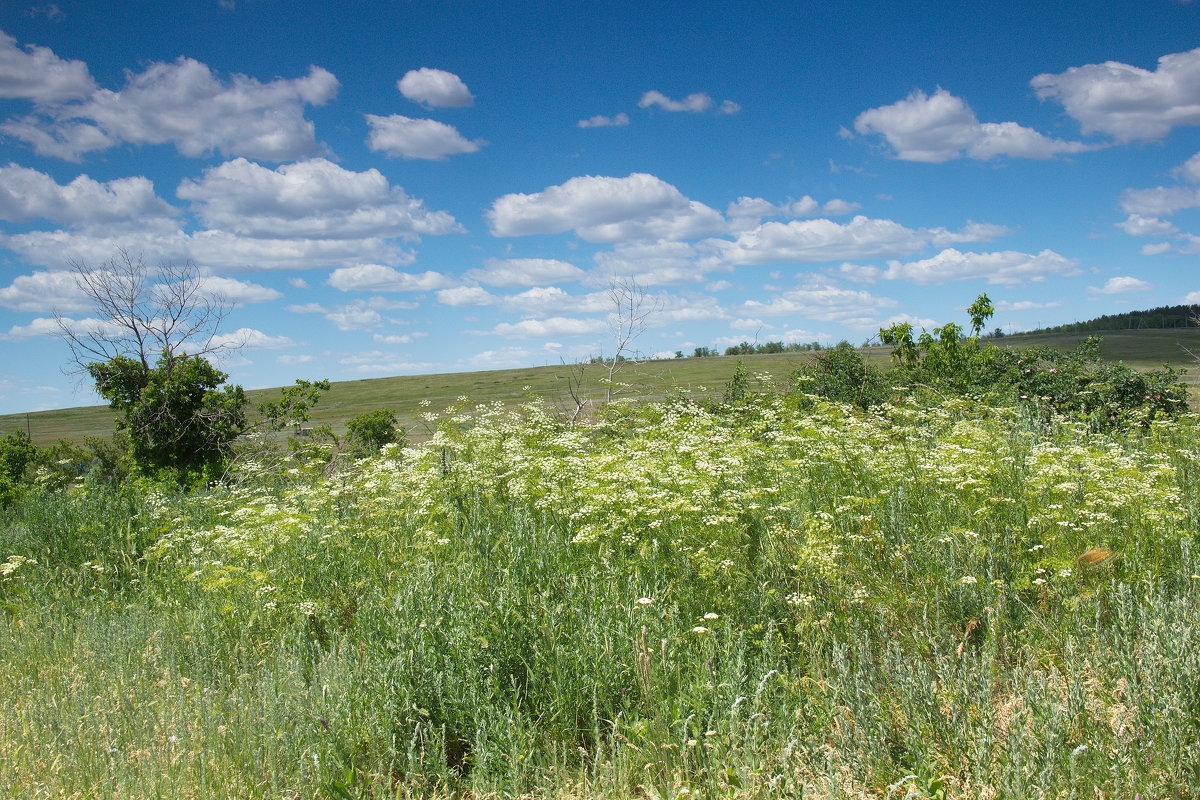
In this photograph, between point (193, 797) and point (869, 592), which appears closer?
point (193, 797)

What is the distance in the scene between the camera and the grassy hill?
14.1 metres

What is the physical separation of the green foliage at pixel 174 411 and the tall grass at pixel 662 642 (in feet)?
28.7

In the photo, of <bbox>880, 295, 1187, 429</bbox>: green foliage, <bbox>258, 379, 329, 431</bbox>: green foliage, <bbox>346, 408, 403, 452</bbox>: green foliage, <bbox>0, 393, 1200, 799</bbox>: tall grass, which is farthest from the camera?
<bbox>346, 408, 403, 452</bbox>: green foliage

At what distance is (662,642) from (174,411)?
14.0m

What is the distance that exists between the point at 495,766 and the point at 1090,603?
2.88 meters

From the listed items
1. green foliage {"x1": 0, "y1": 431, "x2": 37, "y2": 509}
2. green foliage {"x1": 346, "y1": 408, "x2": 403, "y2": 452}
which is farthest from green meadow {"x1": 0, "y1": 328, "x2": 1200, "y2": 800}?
green foliage {"x1": 346, "y1": 408, "x2": 403, "y2": 452}

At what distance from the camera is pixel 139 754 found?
3191 millimetres

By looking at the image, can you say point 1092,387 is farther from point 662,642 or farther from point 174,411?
point 174,411

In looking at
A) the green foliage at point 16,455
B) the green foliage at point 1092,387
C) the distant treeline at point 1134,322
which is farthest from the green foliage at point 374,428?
the distant treeline at point 1134,322

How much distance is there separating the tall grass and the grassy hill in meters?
3.97

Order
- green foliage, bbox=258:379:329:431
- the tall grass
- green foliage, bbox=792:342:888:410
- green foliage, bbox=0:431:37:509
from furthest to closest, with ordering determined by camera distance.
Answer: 1. green foliage, bbox=0:431:37:509
2. green foliage, bbox=258:379:329:431
3. green foliage, bbox=792:342:888:410
4. the tall grass

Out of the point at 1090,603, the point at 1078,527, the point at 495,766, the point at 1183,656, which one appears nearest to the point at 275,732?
the point at 495,766

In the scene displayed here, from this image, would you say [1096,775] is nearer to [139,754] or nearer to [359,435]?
[139,754]

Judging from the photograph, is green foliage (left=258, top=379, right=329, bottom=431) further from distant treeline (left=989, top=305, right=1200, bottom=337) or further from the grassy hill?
distant treeline (left=989, top=305, right=1200, bottom=337)
